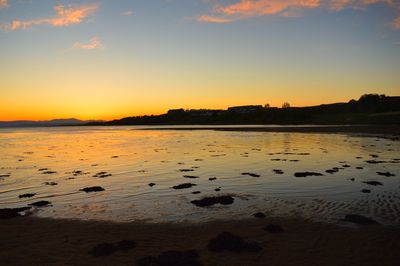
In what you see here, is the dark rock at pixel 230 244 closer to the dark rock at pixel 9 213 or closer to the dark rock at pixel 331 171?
the dark rock at pixel 9 213

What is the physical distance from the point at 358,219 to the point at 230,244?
17.5 ft

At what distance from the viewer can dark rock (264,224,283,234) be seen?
37.8 ft

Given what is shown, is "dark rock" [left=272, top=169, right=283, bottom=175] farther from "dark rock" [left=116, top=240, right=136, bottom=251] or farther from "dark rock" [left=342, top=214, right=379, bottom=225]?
"dark rock" [left=116, top=240, right=136, bottom=251]

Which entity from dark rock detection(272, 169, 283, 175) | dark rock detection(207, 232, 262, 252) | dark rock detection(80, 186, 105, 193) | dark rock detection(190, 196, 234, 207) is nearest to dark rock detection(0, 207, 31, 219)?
dark rock detection(80, 186, 105, 193)

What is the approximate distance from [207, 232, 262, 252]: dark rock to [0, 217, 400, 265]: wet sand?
0.18 m

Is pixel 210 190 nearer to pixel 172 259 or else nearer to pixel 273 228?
pixel 273 228

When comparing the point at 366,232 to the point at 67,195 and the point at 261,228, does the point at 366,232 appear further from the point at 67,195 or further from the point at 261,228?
the point at 67,195

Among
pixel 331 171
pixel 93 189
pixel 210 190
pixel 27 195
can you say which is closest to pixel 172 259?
pixel 210 190

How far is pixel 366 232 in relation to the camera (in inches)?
443

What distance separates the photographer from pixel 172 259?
928 cm

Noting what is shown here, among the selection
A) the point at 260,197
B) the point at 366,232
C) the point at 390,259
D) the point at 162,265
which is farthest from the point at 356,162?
→ the point at 162,265

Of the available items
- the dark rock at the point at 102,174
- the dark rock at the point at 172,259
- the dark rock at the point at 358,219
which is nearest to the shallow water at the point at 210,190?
the dark rock at the point at 358,219

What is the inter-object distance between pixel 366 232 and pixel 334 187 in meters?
7.65

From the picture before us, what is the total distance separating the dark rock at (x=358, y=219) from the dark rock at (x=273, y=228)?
9.20 feet
